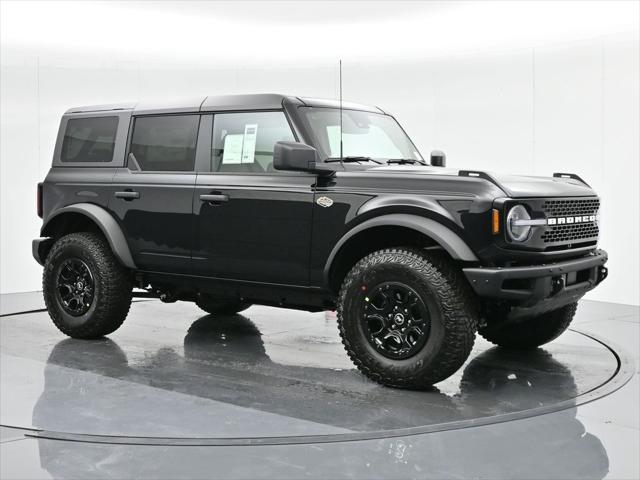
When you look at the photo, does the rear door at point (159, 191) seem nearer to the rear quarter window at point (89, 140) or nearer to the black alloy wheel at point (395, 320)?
the rear quarter window at point (89, 140)

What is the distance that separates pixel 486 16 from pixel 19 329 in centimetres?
644

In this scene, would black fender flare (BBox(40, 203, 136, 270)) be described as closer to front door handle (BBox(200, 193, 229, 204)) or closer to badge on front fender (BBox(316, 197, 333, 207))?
front door handle (BBox(200, 193, 229, 204))

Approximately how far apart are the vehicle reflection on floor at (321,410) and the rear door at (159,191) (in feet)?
2.52

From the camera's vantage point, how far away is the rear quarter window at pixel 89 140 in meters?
6.63

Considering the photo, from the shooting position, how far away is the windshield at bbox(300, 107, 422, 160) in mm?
5598

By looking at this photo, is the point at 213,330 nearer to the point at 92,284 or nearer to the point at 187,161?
the point at 92,284

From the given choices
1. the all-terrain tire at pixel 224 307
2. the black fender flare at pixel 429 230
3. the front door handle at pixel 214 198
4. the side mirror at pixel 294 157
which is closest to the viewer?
the black fender flare at pixel 429 230

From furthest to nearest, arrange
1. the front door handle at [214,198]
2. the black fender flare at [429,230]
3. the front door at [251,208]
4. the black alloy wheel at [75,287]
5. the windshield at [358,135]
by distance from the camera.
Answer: the black alloy wheel at [75,287] < the front door handle at [214,198] < the windshield at [358,135] < the front door at [251,208] < the black fender flare at [429,230]

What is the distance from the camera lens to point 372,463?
371 centimetres

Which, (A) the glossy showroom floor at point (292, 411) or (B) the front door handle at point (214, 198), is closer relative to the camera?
(A) the glossy showroom floor at point (292, 411)

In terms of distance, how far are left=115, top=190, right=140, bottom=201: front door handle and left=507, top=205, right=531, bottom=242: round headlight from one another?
2904 millimetres

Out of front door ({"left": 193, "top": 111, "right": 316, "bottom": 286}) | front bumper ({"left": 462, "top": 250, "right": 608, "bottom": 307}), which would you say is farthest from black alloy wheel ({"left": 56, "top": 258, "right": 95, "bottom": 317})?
front bumper ({"left": 462, "top": 250, "right": 608, "bottom": 307})

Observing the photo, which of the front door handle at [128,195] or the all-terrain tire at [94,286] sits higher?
the front door handle at [128,195]

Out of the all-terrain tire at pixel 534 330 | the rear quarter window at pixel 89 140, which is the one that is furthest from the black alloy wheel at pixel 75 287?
the all-terrain tire at pixel 534 330
